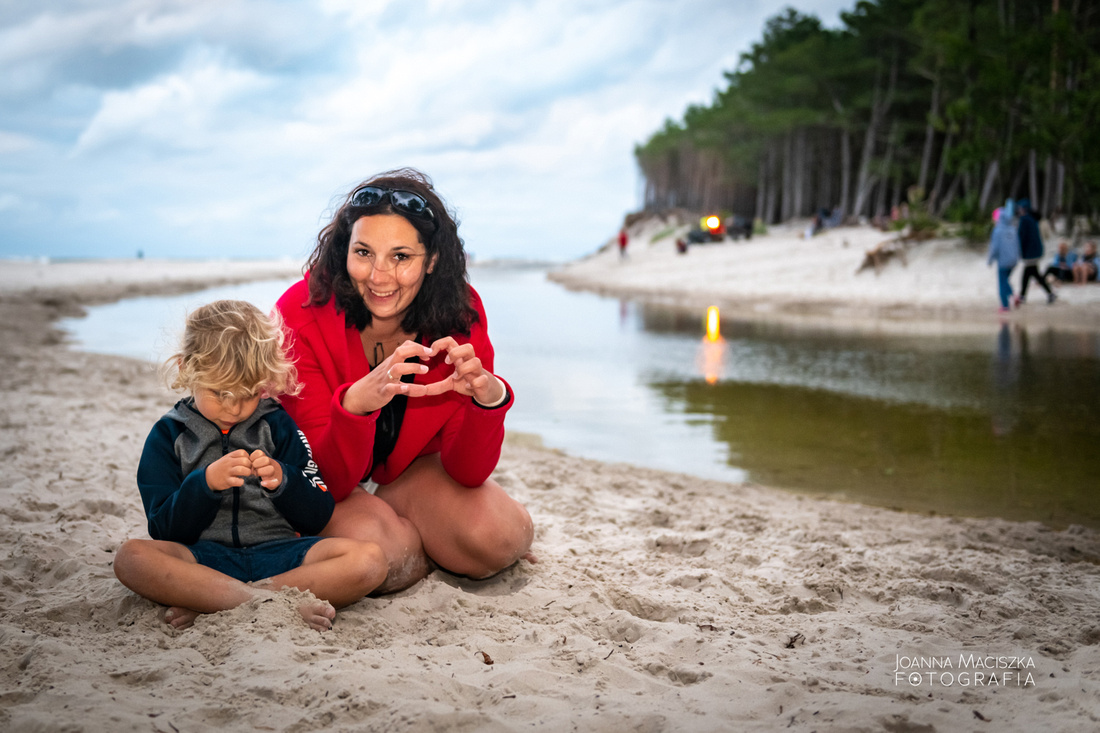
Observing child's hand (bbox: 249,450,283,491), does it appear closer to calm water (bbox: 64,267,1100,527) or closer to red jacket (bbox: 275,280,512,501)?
red jacket (bbox: 275,280,512,501)

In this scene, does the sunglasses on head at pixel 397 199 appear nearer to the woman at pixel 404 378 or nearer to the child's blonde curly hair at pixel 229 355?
the woman at pixel 404 378

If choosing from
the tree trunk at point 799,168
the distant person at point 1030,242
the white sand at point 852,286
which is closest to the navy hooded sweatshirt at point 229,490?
the white sand at point 852,286

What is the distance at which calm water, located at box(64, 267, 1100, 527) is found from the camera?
4.84 metres

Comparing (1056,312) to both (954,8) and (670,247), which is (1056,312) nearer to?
(954,8)

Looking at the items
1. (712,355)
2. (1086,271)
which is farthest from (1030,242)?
(712,355)

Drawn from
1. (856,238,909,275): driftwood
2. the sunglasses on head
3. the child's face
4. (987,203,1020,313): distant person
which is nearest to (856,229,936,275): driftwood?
(856,238,909,275): driftwood

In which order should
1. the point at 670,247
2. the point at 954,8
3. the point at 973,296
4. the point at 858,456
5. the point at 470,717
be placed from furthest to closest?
the point at 670,247, the point at 954,8, the point at 973,296, the point at 858,456, the point at 470,717

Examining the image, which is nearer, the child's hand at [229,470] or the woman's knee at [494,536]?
the child's hand at [229,470]

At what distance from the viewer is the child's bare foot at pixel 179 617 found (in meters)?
2.41

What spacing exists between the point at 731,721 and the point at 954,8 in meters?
26.8

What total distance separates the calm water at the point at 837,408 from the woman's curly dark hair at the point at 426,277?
55 centimetres

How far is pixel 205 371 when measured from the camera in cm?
252

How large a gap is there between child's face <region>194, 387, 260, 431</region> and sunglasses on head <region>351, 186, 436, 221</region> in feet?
2.90

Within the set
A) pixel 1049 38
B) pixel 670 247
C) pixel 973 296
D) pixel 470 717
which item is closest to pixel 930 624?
pixel 470 717
